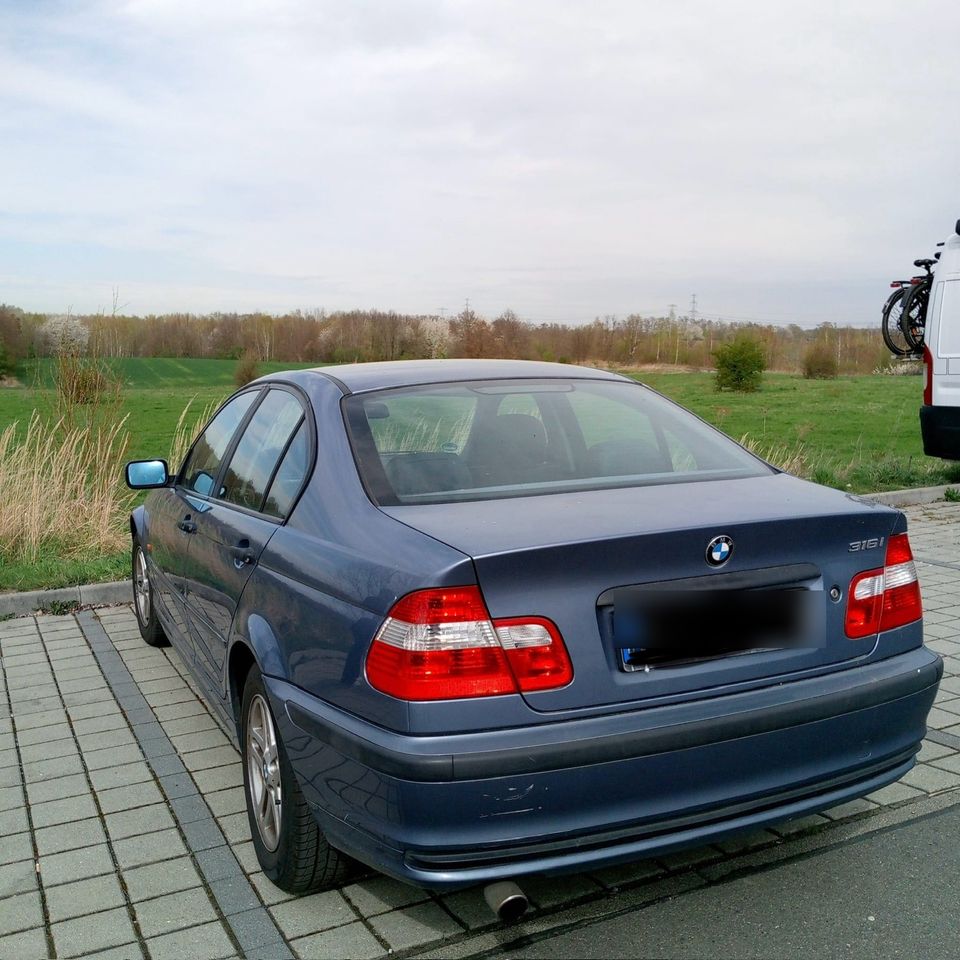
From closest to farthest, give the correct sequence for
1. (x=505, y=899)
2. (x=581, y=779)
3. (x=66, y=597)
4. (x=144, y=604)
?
(x=581, y=779) < (x=505, y=899) < (x=144, y=604) < (x=66, y=597)

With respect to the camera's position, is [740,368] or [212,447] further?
[740,368]

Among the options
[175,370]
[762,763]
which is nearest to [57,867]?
[762,763]

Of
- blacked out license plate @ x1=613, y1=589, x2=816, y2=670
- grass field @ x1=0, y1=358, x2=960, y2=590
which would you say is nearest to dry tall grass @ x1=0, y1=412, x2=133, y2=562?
grass field @ x1=0, y1=358, x2=960, y2=590

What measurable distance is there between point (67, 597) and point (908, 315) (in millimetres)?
10414

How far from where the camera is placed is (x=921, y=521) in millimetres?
9734

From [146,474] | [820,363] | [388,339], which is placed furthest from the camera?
[820,363]

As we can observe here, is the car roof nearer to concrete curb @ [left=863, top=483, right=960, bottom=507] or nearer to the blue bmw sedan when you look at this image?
the blue bmw sedan

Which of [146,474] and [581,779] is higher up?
[146,474]

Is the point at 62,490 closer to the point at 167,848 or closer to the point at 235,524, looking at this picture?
the point at 235,524

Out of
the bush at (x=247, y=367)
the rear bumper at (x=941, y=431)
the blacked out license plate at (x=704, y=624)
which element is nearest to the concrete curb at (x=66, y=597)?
the rear bumper at (x=941, y=431)

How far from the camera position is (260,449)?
12.8ft

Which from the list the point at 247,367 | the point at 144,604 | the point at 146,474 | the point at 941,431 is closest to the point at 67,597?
the point at 144,604

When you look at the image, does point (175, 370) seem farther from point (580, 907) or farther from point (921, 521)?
point (580, 907)

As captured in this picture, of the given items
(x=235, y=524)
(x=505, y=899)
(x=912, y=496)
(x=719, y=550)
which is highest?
(x=719, y=550)
